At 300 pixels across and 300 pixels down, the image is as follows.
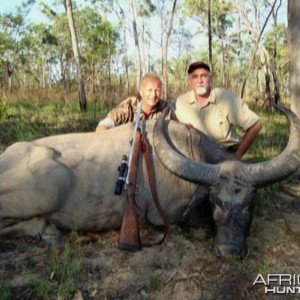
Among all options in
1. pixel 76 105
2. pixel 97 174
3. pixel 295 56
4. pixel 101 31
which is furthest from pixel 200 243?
pixel 101 31

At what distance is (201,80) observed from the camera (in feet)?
16.6

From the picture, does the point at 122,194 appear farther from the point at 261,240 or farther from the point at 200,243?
the point at 261,240

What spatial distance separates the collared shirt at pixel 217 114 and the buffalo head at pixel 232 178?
1059mm

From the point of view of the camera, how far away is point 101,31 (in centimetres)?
3591

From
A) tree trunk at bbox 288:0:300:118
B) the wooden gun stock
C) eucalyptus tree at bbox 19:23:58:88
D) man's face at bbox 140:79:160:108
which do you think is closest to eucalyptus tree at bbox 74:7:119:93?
eucalyptus tree at bbox 19:23:58:88

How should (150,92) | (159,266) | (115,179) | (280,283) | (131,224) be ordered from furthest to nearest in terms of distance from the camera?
(150,92) → (115,179) → (131,224) → (159,266) → (280,283)

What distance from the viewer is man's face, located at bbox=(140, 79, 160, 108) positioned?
484 centimetres

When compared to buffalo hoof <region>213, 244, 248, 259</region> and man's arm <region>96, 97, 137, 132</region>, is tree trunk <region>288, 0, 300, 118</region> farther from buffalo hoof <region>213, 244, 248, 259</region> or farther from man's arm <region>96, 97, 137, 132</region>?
buffalo hoof <region>213, 244, 248, 259</region>

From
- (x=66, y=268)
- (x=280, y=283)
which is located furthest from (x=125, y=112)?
(x=280, y=283)

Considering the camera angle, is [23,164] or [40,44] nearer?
[23,164]

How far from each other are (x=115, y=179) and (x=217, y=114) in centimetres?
153

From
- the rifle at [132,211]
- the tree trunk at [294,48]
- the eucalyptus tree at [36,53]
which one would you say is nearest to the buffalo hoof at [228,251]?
the rifle at [132,211]

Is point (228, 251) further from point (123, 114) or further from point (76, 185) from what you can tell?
point (123, 114)

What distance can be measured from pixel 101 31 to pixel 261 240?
33.4 meters
